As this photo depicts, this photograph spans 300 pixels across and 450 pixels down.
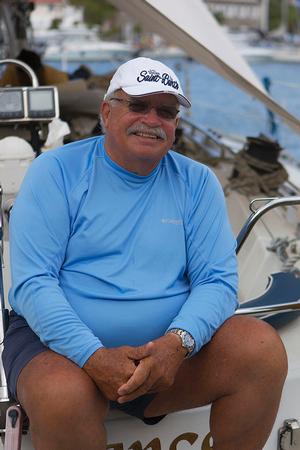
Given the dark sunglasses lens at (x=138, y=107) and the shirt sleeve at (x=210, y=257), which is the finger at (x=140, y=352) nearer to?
the shirt sleeve at (x=210, y=257)

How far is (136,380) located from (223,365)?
0.31m

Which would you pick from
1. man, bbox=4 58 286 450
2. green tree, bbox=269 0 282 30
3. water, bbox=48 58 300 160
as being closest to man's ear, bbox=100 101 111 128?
man, bbox=4 58 286 450

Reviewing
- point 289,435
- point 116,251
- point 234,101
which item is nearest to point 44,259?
point 116,251

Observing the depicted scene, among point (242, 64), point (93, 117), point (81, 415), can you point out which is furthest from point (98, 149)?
point (93, 117)

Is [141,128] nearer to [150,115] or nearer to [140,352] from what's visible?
[150,115]

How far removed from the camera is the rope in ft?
16.3

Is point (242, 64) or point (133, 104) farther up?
point (133, 104)

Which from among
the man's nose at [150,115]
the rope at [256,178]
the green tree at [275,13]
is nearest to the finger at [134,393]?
the man's nose at [150,115]

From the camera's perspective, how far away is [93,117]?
5543 millimetres

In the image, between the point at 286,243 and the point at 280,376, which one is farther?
the point at 286,243

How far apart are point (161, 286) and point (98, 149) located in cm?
49

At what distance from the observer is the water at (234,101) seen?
8390 mm

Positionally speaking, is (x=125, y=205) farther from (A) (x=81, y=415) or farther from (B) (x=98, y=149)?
(A) (x=81, y=415)

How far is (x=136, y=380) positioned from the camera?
2.09 metres
